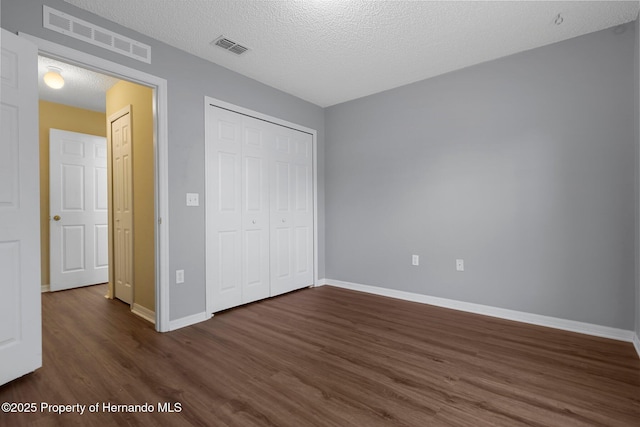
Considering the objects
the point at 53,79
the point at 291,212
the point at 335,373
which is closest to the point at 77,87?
the point at 53,79

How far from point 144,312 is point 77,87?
2.90 metres

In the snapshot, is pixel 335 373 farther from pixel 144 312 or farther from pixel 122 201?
pixel 122 201

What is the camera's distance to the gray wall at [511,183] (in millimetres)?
2512

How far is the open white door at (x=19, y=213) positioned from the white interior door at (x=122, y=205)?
1.34 m

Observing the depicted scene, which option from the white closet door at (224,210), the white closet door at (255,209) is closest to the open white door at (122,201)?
the white closet door at (224,210)

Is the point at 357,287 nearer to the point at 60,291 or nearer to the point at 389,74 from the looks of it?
the point at 389,74

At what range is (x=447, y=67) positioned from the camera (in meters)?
3.22

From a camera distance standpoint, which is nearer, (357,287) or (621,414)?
(621,414)

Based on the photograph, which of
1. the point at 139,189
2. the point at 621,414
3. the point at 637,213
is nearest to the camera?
the point at 621,414

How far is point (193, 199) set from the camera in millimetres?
2924

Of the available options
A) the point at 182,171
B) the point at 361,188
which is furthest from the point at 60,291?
the point at 361,188

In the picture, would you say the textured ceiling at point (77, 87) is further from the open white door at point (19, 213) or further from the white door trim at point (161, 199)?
the open white door at point (19, 213)

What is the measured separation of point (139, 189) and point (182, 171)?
0.68 m

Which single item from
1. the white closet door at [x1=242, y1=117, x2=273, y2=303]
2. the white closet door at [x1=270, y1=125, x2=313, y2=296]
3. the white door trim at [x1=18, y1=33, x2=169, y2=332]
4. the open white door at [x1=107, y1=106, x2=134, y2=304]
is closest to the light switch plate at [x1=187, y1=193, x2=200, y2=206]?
the white door trim at [x1=18, y1=33, x2=169, y2=332]
